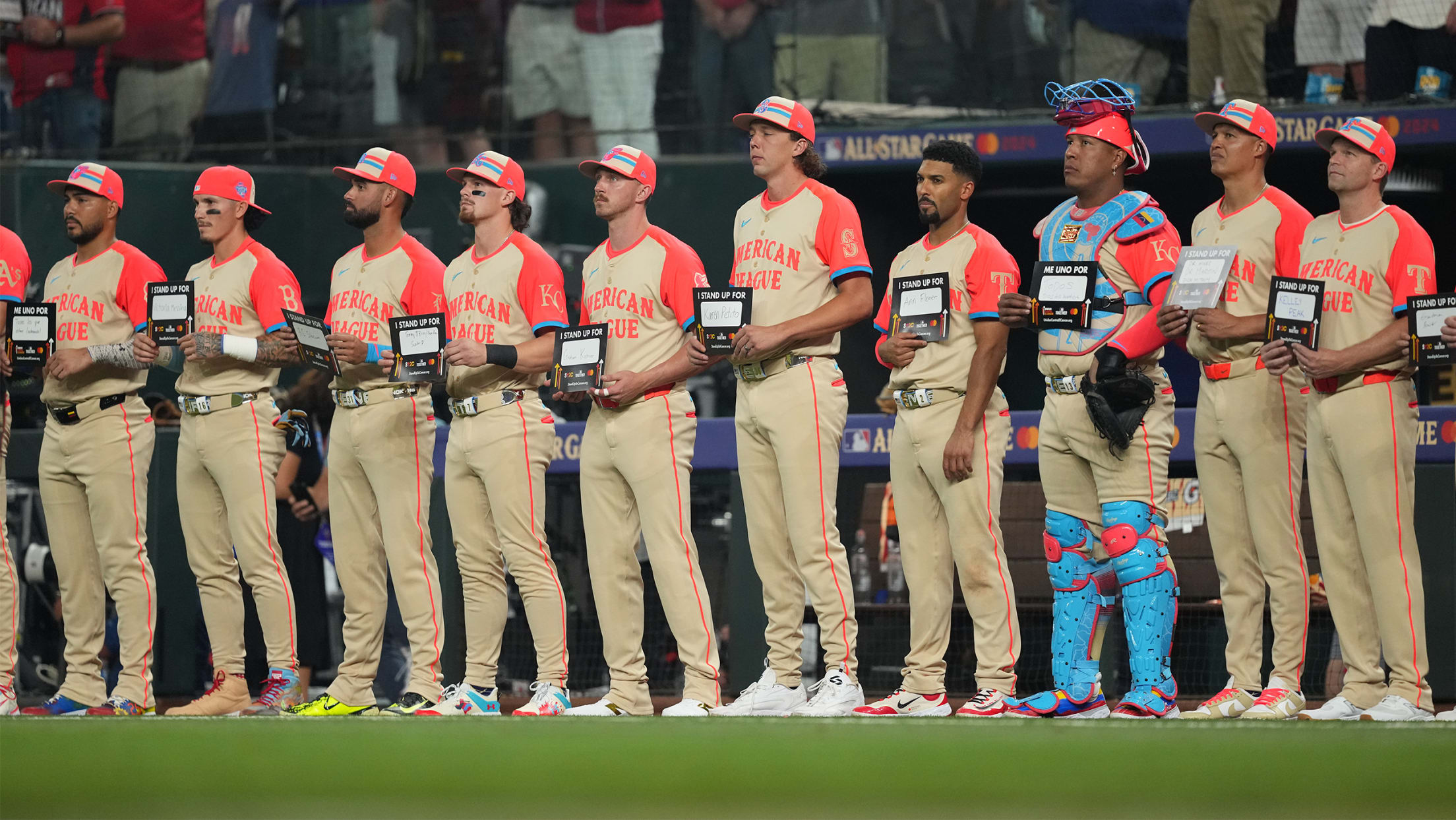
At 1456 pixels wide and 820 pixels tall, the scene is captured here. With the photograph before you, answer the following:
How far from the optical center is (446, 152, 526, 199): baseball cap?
6.18 m

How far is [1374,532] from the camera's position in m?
5.17

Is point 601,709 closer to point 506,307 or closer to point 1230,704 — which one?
point 506,307

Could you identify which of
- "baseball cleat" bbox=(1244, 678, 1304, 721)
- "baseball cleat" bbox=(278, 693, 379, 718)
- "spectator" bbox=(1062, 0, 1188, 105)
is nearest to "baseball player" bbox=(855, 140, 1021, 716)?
"baseball cleat" bbox=(1244, 678, 1304, 721)

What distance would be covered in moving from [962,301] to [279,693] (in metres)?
2.89

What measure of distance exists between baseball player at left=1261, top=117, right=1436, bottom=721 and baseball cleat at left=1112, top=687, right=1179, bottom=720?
16.9 inches

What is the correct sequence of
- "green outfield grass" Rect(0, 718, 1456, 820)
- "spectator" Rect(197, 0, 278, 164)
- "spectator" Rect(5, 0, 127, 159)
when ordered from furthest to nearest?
"spectator" Rect(197, 0, 278, 164), "spectator" Rect(5, 0, 127, 159), "green outfield grass" Rect(0, 718, 1456, 820)

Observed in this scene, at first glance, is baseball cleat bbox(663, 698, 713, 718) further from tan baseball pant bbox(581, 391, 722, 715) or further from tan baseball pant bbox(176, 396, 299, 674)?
tan baseball pant bbox(176, 396, 299, 674)

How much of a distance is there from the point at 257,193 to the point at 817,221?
5.50m

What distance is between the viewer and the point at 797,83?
8984 mm

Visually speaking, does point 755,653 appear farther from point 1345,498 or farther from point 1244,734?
point 1244,734

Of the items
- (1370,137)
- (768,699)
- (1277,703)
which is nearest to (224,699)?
(768,699)

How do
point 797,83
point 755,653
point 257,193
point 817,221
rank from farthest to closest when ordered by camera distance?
1. point 257,193
2. point 797,83
3. point 755,653
4. point 817,221

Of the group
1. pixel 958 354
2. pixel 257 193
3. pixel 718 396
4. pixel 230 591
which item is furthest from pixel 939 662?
pixel 257 193

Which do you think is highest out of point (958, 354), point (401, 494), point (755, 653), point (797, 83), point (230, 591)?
point (797, 83)
